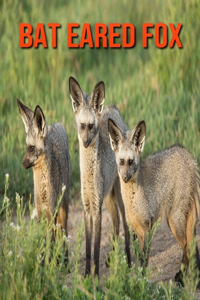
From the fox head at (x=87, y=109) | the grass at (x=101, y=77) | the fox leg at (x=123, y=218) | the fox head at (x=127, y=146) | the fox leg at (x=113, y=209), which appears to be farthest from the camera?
the grass at (x=101, y=77)

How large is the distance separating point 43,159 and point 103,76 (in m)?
5.76

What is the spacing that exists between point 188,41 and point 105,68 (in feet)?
7.95

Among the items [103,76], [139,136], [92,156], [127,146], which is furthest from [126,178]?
[103,76]

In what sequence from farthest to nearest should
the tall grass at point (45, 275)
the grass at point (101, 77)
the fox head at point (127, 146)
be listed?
the grass at point (101, 77), the fox head at point (127, 146), the tall grass at point (45, 275)

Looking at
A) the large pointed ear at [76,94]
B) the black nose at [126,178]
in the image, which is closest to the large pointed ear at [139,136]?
the black nose at [126,178]

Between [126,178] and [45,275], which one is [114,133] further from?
[45,275]

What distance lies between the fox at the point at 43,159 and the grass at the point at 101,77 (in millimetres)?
490

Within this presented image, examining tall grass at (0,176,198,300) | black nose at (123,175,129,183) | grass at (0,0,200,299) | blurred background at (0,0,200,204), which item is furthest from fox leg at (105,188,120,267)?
tall grass at (0,176,198,300)

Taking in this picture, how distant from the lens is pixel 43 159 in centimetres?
702

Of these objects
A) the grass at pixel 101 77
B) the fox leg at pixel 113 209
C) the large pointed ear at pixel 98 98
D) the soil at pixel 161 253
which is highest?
the grass at pixel 101 77

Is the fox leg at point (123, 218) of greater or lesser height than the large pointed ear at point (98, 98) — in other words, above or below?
below

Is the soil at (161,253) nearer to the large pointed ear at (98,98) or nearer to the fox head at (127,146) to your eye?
the fox head at (127,146)

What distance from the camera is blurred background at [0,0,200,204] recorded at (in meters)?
9.52

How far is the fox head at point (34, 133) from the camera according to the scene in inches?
271
